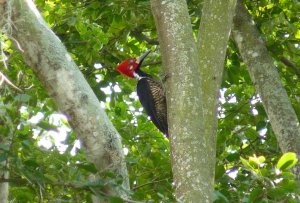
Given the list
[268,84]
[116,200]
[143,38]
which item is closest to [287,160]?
[116,200]

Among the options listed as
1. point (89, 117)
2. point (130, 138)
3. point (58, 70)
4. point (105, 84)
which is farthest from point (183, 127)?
point (105, 84)

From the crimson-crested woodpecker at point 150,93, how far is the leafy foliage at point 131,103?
0.13 meters

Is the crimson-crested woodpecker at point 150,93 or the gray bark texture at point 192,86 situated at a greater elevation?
the crimson-crested woodpecker at point 150,93

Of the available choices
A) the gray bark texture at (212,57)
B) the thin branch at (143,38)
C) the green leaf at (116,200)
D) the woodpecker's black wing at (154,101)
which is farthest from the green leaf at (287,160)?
the thin branch at (143,38)

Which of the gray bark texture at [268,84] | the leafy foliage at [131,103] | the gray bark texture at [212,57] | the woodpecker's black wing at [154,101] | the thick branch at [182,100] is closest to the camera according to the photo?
the thick branch at [182,100]

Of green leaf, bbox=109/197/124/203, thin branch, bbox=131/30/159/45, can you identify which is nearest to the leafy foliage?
thin branch, bbox=131/30/159/45

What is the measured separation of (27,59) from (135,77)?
3516 millimetres

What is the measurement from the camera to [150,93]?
639cm

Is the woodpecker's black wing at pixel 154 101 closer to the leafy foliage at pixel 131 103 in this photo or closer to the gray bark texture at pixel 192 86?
the leafy foliage at pixel 131 103

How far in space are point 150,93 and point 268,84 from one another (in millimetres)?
1900

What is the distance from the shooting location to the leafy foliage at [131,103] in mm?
3609

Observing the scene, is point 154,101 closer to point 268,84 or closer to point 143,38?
point 143,38

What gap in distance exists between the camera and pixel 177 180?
9.04ft

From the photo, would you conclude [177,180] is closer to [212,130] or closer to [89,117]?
[212,130]
